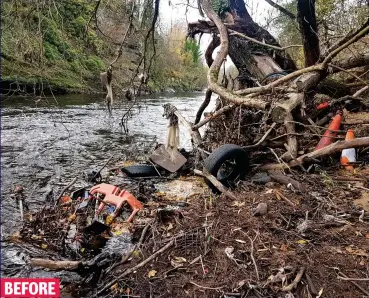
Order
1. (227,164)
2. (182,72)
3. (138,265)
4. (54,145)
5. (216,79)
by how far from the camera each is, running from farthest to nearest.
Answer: (182,72)
(54,145)
(227,164)
(216,79)
(138,265)

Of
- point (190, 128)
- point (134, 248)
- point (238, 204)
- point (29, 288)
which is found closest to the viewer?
point (29, 288)

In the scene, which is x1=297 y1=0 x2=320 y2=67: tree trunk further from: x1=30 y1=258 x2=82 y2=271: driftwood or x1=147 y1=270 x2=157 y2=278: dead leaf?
x1=30 y1=258 x2=82 y2=271: driftwood

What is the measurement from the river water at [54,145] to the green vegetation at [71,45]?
111 cm

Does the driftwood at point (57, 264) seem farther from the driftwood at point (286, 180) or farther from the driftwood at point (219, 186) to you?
the driftwood at point (286, 180)

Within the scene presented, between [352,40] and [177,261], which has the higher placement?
[352,40]

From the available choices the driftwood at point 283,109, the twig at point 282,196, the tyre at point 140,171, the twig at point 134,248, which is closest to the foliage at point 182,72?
the tyre at point 140,171

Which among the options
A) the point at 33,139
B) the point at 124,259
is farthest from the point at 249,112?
the point at 33,139

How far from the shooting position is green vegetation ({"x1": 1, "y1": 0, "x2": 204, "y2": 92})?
18.5ft

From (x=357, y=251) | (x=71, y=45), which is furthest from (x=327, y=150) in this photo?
(x=71, y=45)

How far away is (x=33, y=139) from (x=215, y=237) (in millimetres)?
7448

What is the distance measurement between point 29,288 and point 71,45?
22.1 feet

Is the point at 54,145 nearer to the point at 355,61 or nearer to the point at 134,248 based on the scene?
the point at 134,248

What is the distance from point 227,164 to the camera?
19.0 feet

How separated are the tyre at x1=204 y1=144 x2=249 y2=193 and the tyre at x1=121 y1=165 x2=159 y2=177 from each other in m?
1.72
